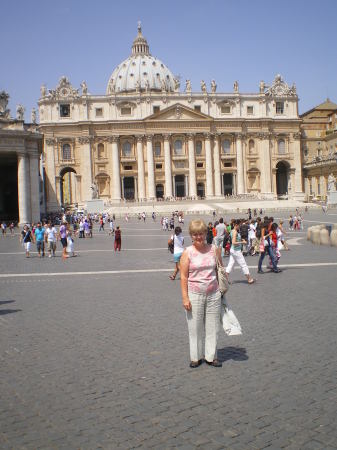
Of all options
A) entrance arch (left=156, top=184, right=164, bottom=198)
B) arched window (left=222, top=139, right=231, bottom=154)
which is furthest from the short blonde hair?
arched window (left=222, top=139, right=231, bottom=154)

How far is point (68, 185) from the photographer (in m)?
101

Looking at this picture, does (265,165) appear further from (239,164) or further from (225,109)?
(225,109)

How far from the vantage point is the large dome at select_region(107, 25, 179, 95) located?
3814 inches

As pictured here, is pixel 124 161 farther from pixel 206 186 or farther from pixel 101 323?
pixel 101 323

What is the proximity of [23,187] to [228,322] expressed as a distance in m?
27.4

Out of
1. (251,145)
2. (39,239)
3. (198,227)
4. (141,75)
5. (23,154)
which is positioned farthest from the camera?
(141,75)

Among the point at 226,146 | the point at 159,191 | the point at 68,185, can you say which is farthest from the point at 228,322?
the point at 68,185

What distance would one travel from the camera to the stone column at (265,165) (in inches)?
2847

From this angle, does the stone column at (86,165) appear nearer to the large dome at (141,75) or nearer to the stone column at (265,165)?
the stone column at (265,165)

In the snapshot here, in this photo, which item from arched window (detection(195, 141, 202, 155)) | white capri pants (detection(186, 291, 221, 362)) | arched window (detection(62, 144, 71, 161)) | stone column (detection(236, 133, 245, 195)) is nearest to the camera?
white capri pants (detection(186, 291, 221, 362))

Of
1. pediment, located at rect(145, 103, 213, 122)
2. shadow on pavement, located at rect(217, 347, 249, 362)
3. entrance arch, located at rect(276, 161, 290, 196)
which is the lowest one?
shadow on pavement, located at rect(217, 347, 249, 362)

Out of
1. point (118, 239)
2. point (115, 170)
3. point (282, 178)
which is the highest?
point (115, 170)

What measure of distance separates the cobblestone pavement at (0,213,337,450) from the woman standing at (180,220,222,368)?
1.00 ft

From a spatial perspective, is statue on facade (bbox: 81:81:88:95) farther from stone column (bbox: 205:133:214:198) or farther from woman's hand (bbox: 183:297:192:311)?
woman's hand (bbox: 183:297:192:311)
